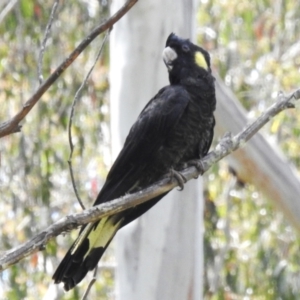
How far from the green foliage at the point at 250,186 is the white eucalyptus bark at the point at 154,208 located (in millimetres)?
1200

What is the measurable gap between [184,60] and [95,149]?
8.19ft

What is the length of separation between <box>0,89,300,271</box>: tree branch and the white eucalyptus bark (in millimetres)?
612

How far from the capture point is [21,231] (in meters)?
4.38

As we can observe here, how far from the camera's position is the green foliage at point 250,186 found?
399 cm

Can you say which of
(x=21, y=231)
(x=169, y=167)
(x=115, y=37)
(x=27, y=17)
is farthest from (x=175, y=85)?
(x=21, y=231)

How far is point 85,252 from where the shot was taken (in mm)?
1872

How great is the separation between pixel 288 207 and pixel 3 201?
2303 mm

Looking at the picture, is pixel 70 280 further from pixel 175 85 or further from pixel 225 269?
pixel 225 269

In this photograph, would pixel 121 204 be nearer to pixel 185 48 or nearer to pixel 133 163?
pixel 133 163

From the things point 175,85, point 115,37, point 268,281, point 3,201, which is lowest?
point 268,281

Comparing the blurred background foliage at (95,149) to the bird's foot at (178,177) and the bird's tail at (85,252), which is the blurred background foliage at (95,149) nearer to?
the bird's tail at (85,252)

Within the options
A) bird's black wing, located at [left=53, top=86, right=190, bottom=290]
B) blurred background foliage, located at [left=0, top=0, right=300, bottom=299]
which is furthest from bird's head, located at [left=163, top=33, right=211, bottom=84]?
blurred background foliage, located at [left=0, top=0, right=300, bottom=299]

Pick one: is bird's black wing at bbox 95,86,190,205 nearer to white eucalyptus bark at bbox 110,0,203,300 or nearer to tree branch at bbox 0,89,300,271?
tree branch at bbox 0,89,300,271

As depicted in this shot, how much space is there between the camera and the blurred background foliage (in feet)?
12.9
